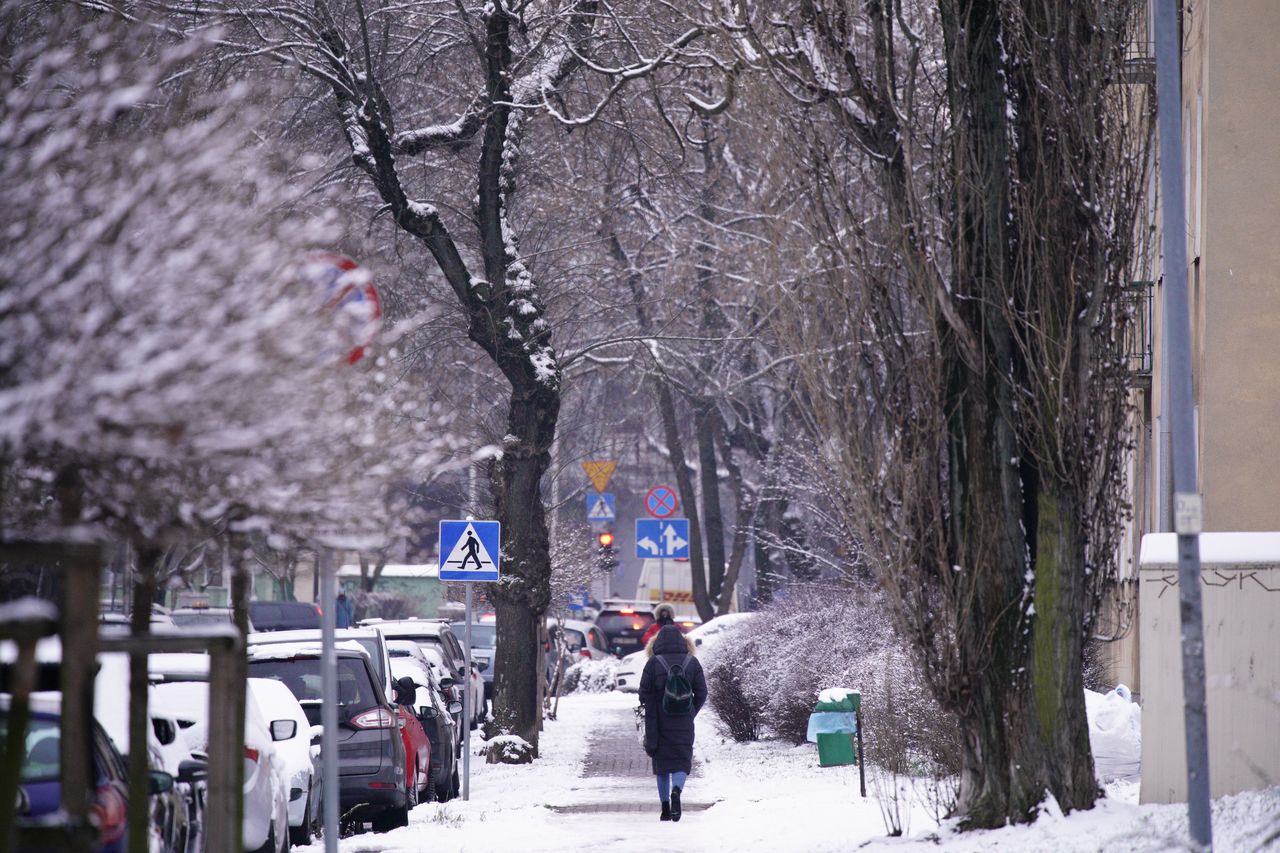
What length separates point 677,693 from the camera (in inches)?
Result: 595

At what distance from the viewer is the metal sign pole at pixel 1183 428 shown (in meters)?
8.48

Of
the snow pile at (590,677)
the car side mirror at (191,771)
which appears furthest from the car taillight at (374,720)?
the snow pile at (590,677)

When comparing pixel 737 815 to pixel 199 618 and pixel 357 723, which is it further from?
pixel 199 618

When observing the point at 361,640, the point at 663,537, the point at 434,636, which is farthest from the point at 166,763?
the point at 663,537

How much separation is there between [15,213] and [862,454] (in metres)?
6.49

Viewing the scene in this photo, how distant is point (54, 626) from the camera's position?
18.3ft

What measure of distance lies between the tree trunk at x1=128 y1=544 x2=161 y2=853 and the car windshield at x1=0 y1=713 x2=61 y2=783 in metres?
0.57

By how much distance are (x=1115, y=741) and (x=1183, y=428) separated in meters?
6.70

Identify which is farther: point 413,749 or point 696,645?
point 696,645

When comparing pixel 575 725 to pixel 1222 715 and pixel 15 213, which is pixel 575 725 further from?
pixel 15 213

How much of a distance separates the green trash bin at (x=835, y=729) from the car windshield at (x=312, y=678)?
5.10 meters

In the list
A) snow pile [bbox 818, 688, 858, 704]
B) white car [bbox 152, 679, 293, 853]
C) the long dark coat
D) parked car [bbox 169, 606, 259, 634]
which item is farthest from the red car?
parked car [bbox 169, 606, 259, 634]

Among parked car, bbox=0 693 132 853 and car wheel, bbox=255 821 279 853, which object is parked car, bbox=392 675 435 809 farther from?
parked car, bbox=0 693 132 853

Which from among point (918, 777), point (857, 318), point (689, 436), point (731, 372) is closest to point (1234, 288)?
point (918, 777)
